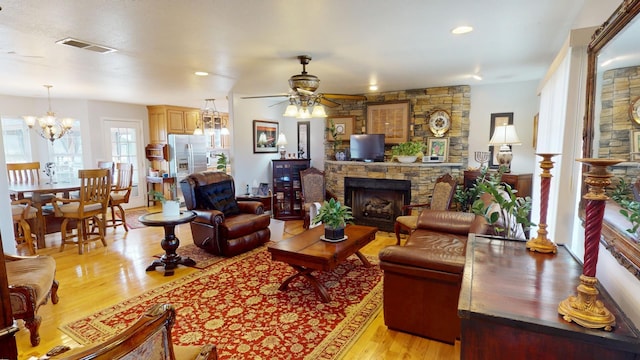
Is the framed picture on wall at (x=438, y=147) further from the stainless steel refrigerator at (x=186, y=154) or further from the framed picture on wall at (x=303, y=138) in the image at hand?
the stainless steel refrigerator at (x=186, y=154)

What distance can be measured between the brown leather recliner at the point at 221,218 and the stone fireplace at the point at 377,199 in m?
Answer: 1.90

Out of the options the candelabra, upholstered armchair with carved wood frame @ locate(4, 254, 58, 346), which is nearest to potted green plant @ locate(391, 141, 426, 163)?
the candelabra

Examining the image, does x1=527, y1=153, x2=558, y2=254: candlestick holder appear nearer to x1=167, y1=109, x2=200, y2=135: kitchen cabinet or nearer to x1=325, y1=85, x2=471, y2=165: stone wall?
x1=325, y1=85, x2=471, y2=165: stone wall

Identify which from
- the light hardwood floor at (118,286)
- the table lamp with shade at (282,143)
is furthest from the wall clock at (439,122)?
the table lamp with shade at (282,143)

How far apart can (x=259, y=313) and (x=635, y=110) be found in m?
2.70

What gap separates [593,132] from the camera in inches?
63.6

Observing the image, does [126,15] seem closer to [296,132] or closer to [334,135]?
[334,135]

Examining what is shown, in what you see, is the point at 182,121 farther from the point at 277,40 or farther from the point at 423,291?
the point at 423,291

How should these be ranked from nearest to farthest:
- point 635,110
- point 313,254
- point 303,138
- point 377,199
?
point 635,110 < point 313,254 < point 377,199 < point 303,138

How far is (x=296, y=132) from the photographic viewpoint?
689 cm

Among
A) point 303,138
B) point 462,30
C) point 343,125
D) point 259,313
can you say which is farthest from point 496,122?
point 259,313

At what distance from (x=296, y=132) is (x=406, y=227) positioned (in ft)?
11.5

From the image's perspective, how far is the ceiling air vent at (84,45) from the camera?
271cm

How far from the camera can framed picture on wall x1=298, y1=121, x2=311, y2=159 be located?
265 inches
